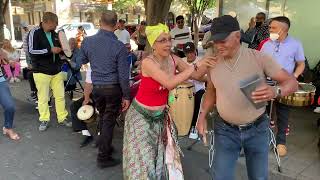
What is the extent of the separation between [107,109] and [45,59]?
191 cm

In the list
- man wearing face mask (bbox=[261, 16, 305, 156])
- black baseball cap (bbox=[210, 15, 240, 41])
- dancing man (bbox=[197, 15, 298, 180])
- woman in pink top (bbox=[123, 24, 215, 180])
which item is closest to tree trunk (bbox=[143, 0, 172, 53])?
man wearing face mask (bbox=[261, 16, 305, 156])

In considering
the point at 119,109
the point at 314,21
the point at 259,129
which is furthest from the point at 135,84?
the point at 314,21

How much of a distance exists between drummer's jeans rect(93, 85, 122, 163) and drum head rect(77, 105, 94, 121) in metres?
0.67

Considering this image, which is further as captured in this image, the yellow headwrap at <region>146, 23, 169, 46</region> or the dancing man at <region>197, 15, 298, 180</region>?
the yellow headwrap at <region>146, 23, 169, 46</region>

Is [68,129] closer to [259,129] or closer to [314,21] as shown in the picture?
[259,129]

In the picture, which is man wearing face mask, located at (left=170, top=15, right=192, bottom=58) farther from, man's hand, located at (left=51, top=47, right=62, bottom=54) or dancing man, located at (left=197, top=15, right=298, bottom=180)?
dancing man, located at (left=197, top=15, right=298, bottom=180)

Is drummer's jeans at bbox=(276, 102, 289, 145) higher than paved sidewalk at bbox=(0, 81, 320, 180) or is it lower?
higher

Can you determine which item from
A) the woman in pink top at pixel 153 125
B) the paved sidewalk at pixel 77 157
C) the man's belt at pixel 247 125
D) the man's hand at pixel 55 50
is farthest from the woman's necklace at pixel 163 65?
the man's hand at pixel 55 50

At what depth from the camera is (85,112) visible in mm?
5180

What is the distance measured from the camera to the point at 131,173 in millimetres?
3443

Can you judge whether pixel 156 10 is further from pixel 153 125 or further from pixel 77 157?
pixel 153 125

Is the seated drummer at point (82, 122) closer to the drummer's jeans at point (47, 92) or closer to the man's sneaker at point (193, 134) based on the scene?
the drummer's jeans at point (47, 92)

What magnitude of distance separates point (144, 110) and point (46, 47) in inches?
116

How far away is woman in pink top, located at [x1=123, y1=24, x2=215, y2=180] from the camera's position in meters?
3.38
